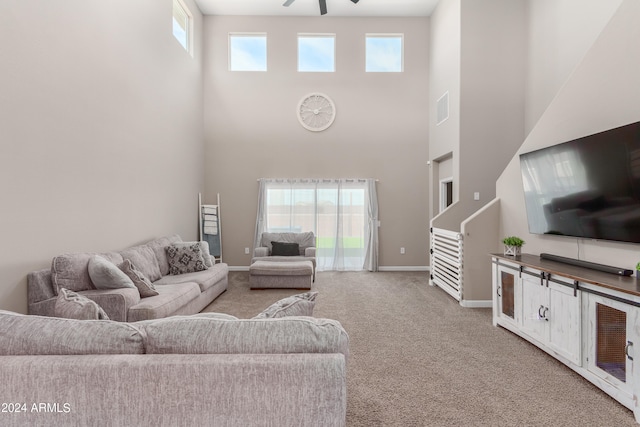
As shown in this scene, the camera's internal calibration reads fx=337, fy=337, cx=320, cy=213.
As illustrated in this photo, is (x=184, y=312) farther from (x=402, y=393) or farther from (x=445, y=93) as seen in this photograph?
(x=445, y=93)

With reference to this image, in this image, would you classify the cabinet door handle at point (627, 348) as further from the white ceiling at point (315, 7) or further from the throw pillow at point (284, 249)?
the white ceiling at point (315, 7)

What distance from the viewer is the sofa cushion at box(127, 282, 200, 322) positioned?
9.50ft

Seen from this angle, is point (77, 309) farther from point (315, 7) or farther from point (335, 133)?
point (315, 7)

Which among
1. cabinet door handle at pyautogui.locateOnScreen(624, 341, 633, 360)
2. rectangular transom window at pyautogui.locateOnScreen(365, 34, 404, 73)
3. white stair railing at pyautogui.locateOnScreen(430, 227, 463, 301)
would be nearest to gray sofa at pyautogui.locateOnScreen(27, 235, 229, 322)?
white stair railing at pyautogui.locateOnScreen(430, 227, 463, 301)

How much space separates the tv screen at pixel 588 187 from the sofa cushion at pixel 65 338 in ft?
10.3

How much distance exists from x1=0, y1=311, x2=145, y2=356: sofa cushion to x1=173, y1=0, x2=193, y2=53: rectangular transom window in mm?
5588

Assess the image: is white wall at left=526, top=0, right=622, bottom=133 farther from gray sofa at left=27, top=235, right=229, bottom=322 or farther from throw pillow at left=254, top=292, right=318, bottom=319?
gray sofa at left=27, top=235, right=229, bottom=322

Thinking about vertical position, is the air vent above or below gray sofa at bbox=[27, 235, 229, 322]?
above

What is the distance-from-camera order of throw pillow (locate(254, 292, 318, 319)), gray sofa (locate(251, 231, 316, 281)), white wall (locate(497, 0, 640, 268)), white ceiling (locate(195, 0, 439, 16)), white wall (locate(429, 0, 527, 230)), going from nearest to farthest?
throw pillow (locate(254, 292, 318, 319))
white wall (locate(497, 0, 640, 268))
white wall (locate(429, 0, 527, 230))
gray sofa (locate(251, 231, 316, 281))
white ceiling (locate(195, 0, 439, 16))

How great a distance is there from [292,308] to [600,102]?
3.09 meters

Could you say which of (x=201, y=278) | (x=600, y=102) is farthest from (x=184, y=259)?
(x=600, y=102)

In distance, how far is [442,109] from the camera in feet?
20.0

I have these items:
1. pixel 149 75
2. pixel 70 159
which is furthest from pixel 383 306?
pixel 149 75

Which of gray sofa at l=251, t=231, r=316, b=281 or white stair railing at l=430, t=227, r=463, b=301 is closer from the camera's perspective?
white stair railing at l=430, t=227, r=463, b=301
